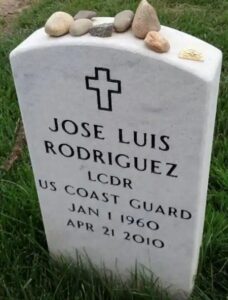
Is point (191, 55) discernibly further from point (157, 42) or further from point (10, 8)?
point (10, 8)

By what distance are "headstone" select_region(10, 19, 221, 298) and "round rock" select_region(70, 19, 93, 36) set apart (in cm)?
2

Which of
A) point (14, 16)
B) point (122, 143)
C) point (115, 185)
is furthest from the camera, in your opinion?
point (14, 16)

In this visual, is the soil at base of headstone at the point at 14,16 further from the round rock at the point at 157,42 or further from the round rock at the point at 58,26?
the round rock at the point at 157,42

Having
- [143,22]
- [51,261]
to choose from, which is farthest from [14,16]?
[143,22]

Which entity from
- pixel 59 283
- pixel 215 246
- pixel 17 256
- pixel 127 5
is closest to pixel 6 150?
pixel 17 256

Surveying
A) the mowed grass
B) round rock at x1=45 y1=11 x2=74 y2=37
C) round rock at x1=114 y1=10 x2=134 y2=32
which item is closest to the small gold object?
round rock at x1=114 y1=10 x2=134 y2=32

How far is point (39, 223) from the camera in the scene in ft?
6.14

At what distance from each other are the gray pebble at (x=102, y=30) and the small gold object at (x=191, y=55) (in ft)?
0.57

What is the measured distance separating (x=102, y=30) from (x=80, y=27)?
54 mm

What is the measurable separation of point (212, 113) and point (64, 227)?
0.63 meters

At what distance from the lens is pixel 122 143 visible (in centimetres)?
141

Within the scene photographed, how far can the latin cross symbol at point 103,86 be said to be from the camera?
4.26ft

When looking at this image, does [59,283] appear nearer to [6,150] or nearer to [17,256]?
[17,256]

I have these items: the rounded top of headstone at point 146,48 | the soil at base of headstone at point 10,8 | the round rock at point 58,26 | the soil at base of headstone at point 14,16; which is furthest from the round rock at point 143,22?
the soil at base of headstone at point 10,8
